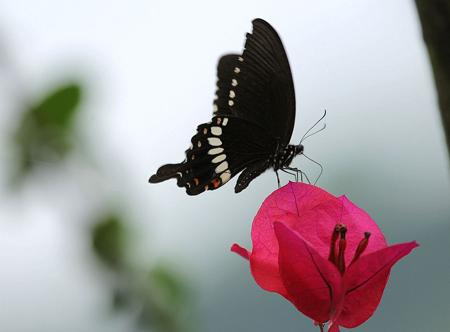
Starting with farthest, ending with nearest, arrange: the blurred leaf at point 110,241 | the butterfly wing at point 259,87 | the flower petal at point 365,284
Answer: the butterfly wing at point 259,87 < the blurred leaf at point 110,241 < the flower petal at point 365,284

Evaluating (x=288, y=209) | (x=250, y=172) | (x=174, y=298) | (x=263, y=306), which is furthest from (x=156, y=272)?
(x=263, y=306)

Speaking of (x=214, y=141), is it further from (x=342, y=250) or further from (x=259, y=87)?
(x=342, y=250)

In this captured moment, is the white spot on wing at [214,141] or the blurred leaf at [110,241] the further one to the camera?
the white spot on wing at [214,141]

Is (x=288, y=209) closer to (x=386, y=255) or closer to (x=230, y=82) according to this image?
(x=386, y=255)

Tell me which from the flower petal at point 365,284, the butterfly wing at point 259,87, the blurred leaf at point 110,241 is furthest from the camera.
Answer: the butterfly wing at point 259,87

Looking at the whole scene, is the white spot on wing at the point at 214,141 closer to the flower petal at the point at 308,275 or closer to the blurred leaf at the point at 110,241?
the blurred leaf at the point at 110,241

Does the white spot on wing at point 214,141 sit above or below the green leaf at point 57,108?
below

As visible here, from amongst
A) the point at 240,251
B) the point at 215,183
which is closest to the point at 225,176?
the point at 215,183

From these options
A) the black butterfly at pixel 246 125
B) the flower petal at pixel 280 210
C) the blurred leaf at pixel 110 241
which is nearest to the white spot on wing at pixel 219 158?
the black butterfly at pixel 246 125
